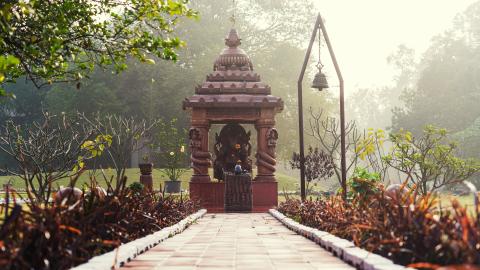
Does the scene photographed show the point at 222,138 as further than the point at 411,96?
No

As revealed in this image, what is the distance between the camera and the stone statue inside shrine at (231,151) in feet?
79.2

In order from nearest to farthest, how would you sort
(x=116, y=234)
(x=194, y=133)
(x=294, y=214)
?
(x=116, y=234), (x=294, y=214), (x=194, y=133)

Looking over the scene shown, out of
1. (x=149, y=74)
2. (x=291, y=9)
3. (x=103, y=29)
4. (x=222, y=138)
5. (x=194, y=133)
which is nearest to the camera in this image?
(x=103, y=29)

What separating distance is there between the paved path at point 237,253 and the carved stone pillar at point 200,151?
9628 millimetres

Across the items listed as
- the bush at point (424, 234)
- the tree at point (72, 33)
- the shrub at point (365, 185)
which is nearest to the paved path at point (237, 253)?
the bush at point (424, 234)

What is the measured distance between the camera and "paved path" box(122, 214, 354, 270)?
24.6ft

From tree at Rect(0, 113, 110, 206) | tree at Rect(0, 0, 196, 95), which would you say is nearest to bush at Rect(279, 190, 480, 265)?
tree at Rect(0, 113, 110, 206)

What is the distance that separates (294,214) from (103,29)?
22.3 feet

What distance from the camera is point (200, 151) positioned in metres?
22.8

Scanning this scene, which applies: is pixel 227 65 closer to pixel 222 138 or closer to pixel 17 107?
pixel 222 138

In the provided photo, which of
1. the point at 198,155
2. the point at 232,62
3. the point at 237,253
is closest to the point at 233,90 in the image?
the point at 232,62

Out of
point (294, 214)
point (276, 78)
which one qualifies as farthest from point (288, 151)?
point (294, 214)

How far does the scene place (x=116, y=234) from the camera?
8.28 m

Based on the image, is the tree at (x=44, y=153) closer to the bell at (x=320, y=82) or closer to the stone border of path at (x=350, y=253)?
the stone border of path at (x=350, y=253)
